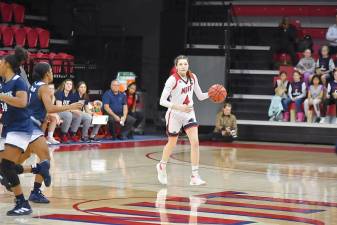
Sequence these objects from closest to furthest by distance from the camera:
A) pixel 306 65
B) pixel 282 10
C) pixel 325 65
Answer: pixel 325 65 < pixel 306 65 < pixel 282 10

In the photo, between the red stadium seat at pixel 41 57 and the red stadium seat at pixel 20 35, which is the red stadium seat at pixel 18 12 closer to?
the red stadium seat at pixel 20 35

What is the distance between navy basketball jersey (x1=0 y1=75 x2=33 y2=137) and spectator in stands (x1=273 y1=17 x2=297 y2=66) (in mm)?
16405

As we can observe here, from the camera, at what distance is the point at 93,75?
22547mm

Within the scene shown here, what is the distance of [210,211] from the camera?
29.7ft

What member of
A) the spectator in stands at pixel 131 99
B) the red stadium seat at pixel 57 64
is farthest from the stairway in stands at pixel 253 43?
the red stadium seat at pixel 57 64

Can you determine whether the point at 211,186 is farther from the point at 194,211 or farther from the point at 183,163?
the point at 183,163

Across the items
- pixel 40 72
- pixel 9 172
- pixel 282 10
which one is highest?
pixel 282 10

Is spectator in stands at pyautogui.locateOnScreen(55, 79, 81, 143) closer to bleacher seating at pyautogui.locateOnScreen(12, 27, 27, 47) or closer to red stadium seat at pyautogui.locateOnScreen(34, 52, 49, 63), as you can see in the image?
red stadium seat at pyautogui.locateOnScreen(34, 52, 49, 63)

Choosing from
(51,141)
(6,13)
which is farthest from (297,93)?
(6,13)

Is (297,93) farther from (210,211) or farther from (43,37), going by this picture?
(210,211)

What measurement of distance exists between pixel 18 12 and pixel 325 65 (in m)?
9.37

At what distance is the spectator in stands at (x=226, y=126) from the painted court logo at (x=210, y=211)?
10916 mm

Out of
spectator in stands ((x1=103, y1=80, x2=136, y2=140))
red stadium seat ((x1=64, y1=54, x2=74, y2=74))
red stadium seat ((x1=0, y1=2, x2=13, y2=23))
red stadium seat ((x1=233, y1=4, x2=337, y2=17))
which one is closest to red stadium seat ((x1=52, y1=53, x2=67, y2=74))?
red stadium seat ((x1=64, y1=54, x2=74, y2=74))

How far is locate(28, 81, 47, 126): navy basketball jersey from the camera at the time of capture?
933cm
